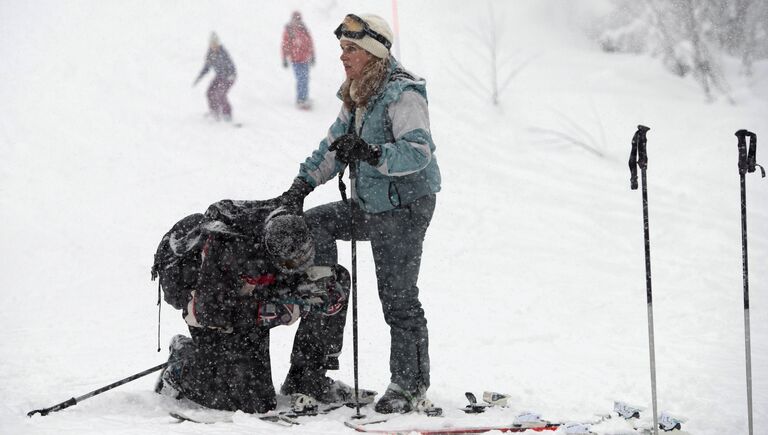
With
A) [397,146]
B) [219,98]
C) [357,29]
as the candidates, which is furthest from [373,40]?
[219,98]

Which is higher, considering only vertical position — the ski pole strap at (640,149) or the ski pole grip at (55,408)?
the ski pole strap at (640,149)

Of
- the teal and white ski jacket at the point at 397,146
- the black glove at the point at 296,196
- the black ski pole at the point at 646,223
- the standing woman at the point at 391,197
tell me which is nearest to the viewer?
the black ski pole at the point at 646,223

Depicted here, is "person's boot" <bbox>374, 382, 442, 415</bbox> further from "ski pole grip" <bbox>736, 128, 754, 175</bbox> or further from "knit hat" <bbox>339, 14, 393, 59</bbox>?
"ski pole grip" <bbox>736, 128, 754, 175</bbox>

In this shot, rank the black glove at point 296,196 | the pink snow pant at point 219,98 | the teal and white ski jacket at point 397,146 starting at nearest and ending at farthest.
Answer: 1. the teal and white ski jacket at point 397,146
2. the black glove at point 296,196
3. the pink snow pant at point 219,98

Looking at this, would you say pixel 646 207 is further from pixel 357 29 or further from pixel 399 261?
pixel 357 29

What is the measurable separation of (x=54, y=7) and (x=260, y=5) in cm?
519

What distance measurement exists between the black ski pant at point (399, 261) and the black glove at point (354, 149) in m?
0.42

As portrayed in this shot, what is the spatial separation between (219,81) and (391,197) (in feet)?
32.6

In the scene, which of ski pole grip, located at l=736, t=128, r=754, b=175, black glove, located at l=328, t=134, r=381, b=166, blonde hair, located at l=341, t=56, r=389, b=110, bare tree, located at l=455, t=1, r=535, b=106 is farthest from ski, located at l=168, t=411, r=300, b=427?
bare tree, located at l=455, t=1, r=535, b=106

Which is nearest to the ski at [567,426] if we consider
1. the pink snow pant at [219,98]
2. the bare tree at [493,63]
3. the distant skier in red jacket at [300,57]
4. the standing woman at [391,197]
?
the standing woman at [391,197]

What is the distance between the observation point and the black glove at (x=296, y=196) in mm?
4386

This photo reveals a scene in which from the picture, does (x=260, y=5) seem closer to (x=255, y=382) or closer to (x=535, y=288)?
(x=535, y=288)

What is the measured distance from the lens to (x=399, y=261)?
4.33m

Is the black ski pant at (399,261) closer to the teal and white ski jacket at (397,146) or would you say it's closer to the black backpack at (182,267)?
the teal and white ski jacket at (397,146)
